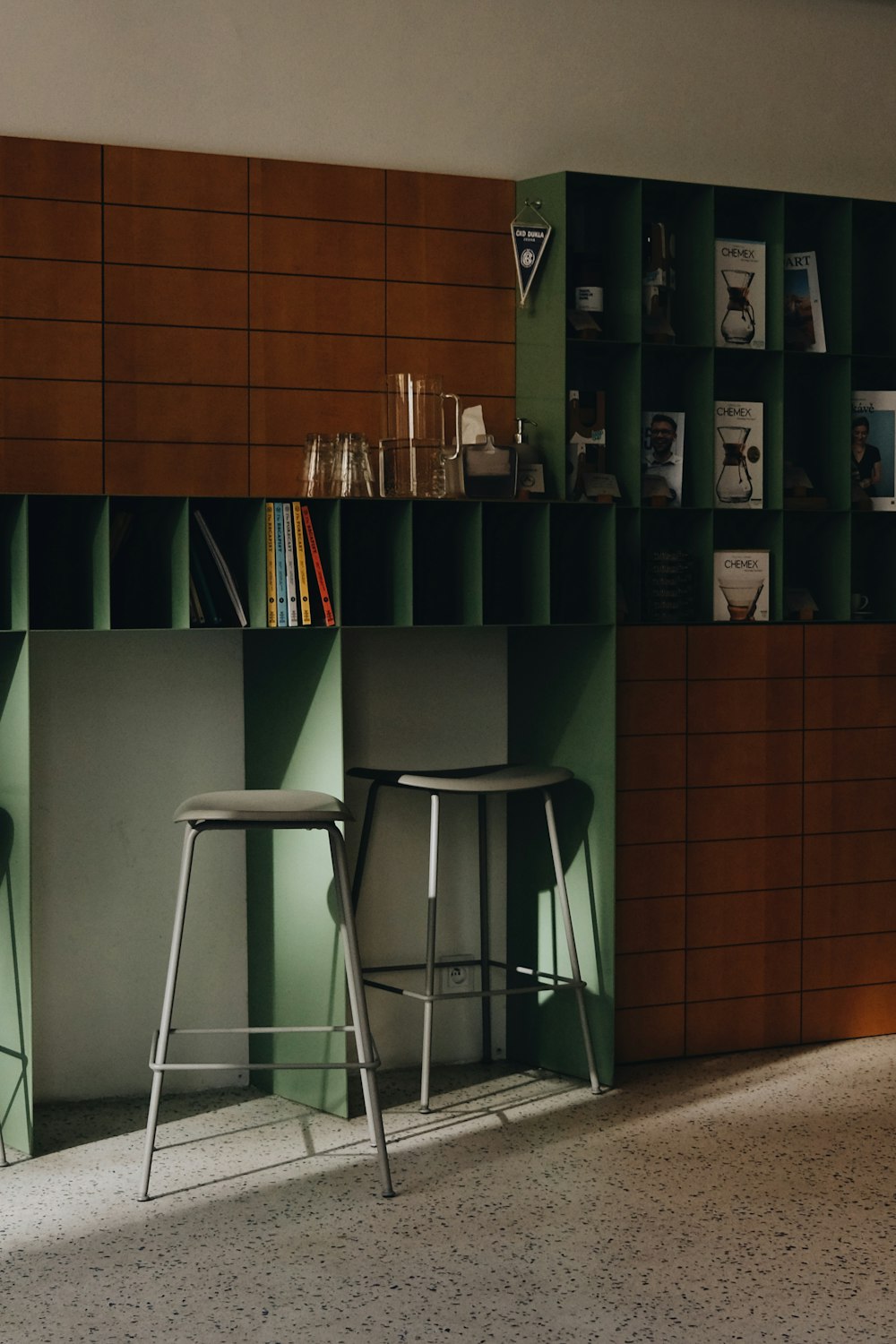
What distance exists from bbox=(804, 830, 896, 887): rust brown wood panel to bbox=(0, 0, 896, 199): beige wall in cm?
206

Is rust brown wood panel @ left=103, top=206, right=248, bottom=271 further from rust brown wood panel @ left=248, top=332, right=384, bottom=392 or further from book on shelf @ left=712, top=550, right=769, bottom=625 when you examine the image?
book on shelf @ left=712, top=550, right=769, bottom=625

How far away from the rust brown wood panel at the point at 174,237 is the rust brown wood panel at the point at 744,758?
187 cm

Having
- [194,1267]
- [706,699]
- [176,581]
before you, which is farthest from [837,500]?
[194,1267]


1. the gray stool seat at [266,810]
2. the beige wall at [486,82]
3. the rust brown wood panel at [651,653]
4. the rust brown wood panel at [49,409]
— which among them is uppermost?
the beige wall at [486,82]

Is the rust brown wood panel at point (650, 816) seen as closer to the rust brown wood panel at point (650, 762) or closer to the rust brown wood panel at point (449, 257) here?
the rust brown wood panel at point (650, 762)

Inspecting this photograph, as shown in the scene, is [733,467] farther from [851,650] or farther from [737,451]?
[851,650]

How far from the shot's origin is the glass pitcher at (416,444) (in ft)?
13.0

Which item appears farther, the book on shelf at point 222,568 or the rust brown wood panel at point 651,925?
the rust brown wood panel at point 651,925

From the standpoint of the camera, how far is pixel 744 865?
4.24 m

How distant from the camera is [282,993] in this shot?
12.7ft

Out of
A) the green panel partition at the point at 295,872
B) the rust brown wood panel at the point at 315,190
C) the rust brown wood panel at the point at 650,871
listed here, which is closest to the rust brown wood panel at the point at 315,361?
the rust brown wood panel at the point at 315,190

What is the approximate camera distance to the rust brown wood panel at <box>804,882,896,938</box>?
4324mm

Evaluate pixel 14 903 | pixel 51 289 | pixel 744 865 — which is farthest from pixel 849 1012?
pixel 51 289

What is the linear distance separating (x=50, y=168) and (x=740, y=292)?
78.2 inches
